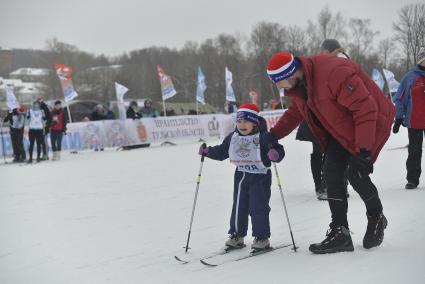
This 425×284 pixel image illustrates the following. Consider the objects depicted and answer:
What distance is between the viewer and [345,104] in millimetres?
3754

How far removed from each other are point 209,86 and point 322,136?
62.0 meters

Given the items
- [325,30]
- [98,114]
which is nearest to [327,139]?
[98,114]

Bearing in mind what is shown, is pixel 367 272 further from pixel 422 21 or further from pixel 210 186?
pixel 210 186

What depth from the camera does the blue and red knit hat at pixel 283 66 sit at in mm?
3867

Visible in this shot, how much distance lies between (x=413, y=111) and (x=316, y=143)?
1.74 m

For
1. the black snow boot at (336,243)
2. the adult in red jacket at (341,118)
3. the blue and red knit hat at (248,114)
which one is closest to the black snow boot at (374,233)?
the adult in red jacket at (341,118)

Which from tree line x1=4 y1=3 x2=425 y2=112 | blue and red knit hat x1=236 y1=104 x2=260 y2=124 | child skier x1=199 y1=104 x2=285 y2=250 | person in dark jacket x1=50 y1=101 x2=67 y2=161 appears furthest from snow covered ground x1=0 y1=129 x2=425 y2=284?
tree line x1=4 y1=3 x2=425 y2=112

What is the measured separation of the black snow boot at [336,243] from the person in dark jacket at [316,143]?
77.8 inches

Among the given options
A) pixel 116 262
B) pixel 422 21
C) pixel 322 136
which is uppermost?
pixel 422 21

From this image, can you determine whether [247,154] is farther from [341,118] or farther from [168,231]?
[168,231]

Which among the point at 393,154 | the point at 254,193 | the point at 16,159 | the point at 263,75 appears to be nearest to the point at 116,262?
the point at 254,193

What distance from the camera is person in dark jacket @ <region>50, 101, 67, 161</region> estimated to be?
49.3 ft

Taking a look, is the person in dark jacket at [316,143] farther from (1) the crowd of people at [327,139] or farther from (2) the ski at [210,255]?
(2) the ski at [210,255]

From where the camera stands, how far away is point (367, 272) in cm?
356
